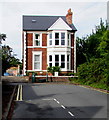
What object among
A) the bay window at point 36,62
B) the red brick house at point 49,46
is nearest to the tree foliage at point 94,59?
the red brick house at point 49,46

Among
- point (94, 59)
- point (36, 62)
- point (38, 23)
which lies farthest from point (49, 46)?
point (94, 59)

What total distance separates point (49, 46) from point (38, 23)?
16.2 feet

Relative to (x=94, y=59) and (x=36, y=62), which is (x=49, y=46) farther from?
(x=94, y=59)

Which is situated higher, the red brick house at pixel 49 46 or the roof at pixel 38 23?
the roof at pixel 38 23

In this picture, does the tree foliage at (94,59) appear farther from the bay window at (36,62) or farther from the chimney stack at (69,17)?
the bay window at (36,62)

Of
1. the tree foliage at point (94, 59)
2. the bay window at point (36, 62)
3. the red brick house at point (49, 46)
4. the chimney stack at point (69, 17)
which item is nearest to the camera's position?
the tree foliage at point (94, 59)

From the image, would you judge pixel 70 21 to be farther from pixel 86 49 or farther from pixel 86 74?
pixel 86 74

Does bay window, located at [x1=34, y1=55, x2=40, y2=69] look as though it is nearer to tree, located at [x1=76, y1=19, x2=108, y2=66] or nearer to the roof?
the roof

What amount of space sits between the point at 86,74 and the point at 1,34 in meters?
11.7

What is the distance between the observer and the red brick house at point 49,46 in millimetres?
39250

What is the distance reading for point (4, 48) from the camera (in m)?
31.3

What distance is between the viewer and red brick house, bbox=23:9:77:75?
129 ft

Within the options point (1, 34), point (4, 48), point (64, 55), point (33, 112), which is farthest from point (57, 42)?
point (33, 112)

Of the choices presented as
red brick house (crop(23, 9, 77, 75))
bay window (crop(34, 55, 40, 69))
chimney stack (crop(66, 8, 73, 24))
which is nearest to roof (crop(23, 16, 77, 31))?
red brick house (crop(23, 9, 77, 75))
